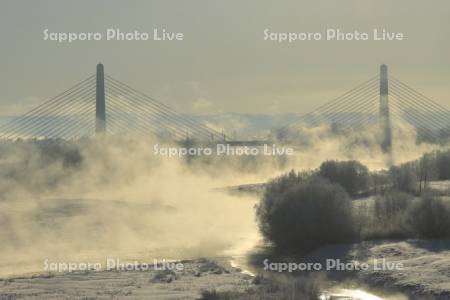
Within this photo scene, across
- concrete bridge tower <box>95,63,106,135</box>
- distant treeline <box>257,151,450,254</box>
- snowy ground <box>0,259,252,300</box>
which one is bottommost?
snowy ground <box>0,259,252,300</box>

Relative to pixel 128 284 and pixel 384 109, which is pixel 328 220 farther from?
pixel 384 109

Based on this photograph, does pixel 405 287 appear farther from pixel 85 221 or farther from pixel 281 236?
pixel 85 221

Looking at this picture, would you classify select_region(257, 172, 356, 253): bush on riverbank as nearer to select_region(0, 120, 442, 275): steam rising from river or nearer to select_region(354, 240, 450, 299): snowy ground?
select_region(354, 240, 450, 299): snowy ground

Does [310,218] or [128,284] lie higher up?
[310,218]

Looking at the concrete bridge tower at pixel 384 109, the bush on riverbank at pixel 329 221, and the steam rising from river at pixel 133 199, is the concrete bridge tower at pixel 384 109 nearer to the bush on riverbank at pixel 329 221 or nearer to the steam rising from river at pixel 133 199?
the steam rising from river at pixel 133 199

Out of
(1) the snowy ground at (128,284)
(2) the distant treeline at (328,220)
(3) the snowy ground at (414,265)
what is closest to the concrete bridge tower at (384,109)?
(2) the distant treeline at (328,220)

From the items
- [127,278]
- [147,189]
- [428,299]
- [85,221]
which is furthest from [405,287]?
[147,189]

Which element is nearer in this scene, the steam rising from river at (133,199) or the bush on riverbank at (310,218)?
the bush on riverbank at (310,218)

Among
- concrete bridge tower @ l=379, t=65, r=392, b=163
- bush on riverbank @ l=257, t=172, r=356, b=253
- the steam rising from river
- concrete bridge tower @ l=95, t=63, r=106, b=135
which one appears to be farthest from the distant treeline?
concrete bridge tower @ l=379, t=65, r=392, b=163

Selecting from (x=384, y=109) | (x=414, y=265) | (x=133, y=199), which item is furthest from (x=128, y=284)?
(x=384, y=109)

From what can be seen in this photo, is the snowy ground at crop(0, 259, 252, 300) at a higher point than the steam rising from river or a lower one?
lower

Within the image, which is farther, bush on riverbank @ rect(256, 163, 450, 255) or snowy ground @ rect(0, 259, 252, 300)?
bush on riverbank @ rect(256, 163, 450, 255)
